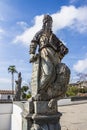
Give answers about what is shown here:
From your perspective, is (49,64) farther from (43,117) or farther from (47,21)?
(43,117)

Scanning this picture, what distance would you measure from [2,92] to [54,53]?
52685mm

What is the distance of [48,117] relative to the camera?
509cm

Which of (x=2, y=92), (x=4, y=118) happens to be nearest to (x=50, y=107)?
(x=4, y=118)

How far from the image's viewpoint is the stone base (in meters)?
5.05

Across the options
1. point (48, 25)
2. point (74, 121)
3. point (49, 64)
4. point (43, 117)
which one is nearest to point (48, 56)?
point (49, 64)

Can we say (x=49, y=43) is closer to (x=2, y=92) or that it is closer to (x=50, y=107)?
(x=50, y=107)

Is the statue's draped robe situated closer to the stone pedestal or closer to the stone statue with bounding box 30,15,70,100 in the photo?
the stone statue with bounding box 30,15,70,100

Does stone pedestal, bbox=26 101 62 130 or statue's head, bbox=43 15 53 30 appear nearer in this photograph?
stone pedestal, bbox=26 101 62 130

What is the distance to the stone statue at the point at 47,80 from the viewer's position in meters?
5.11

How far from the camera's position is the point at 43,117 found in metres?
5.05

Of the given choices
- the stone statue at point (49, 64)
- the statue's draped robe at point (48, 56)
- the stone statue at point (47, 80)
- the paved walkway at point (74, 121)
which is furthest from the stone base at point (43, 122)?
the paved walkway at point (74, 121)

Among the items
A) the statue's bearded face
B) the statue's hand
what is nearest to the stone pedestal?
the statue's hand

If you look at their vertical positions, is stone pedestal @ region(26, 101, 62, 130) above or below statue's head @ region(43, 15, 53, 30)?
below

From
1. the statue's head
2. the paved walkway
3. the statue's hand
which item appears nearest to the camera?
the statue's hand
